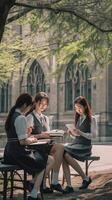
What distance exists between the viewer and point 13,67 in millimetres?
21578

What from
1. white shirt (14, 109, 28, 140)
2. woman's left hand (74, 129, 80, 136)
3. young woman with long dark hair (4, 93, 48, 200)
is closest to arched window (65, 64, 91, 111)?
woman's left hand (74, 129, 80, 136)

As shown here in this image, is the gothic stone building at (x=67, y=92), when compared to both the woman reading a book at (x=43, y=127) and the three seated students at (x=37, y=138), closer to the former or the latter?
the three seated students at (x=37, y=138)

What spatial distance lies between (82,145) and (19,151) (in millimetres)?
1994

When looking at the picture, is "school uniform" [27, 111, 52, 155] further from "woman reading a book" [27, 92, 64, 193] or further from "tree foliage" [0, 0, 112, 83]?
"tree foliage" [0, 0, 112, 83]

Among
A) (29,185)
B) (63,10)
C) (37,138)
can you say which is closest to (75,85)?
(63,10)

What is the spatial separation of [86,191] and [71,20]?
353cm

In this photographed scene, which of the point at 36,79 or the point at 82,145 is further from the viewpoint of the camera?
the point at 36,79

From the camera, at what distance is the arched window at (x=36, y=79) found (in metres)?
55.4

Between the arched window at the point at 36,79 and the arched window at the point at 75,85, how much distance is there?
152 inches

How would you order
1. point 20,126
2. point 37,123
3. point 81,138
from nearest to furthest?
point 20,126, point 37,123, point 81,138

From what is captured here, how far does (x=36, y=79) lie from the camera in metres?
55.8

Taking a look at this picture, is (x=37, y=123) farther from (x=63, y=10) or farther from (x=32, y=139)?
(x=63, y=10)

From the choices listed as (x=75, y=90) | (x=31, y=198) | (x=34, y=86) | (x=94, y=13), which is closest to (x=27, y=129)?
(x=31, y=198)

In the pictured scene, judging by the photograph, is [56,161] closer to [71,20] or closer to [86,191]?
[86,191]
